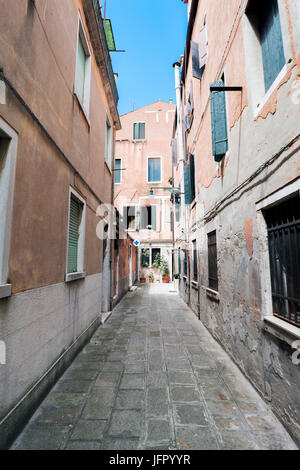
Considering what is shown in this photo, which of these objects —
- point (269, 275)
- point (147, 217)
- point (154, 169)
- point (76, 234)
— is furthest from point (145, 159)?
point (269, 275)

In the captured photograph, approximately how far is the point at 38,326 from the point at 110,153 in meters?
6.21

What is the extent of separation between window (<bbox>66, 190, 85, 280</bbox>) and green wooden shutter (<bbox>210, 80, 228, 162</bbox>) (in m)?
2.68

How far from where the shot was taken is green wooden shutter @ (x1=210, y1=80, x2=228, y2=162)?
4121 millimetres

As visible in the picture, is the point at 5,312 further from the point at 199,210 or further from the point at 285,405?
the point at 199,210

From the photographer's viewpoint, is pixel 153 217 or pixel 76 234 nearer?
pixel 76 234

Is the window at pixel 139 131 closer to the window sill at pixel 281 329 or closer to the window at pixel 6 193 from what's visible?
the window at pixel 6 193

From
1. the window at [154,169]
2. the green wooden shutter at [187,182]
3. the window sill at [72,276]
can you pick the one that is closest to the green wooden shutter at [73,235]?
the window sill at [72,276]

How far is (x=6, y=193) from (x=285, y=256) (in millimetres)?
2763

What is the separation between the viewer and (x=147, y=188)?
1734cm

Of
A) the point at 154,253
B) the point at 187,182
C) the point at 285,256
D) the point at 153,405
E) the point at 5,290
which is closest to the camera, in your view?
the point at 5,290

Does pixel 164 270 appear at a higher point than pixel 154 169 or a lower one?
lower

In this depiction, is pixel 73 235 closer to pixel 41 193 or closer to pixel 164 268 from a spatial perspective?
pixel 41 193

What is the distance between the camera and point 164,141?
17766 millimetres

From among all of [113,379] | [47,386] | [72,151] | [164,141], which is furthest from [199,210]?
[164,141]
